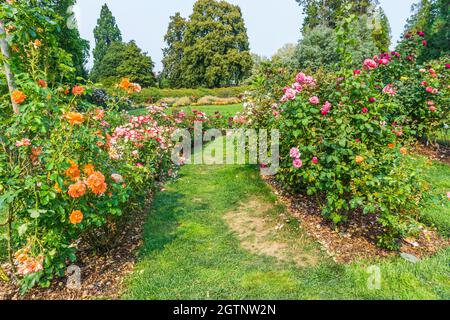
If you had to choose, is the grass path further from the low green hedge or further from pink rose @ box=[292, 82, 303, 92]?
the low green hedge

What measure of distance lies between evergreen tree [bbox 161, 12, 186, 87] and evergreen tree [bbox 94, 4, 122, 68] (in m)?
7.93

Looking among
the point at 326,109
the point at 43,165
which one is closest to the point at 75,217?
the point at 43,165

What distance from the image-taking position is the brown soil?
10.1ft

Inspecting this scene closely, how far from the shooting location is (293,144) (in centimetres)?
379

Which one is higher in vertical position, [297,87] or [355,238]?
[297,87]

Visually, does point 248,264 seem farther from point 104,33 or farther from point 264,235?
point 104,33

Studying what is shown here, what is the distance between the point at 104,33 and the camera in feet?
118

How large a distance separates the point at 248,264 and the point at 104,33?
39.8 meters

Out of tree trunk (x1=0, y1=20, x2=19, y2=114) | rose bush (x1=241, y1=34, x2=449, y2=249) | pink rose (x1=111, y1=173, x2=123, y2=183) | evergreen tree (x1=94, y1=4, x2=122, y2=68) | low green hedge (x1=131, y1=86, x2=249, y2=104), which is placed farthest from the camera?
evergreen tree (x1=94, y1=4, x2=122, y2=68)

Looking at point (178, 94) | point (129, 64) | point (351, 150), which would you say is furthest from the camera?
point (129, 64)

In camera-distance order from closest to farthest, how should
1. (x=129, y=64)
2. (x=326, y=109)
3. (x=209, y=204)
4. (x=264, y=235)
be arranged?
(x=326, y=109) < (x=264, y=235) < (x=209, y=204) < (x=129, y=64)

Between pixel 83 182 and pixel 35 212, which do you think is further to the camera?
pixel 83 182

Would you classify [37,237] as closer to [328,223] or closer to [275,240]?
[275,240]

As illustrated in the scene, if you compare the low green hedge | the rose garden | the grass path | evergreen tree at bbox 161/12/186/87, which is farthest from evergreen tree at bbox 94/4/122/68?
the grass path
